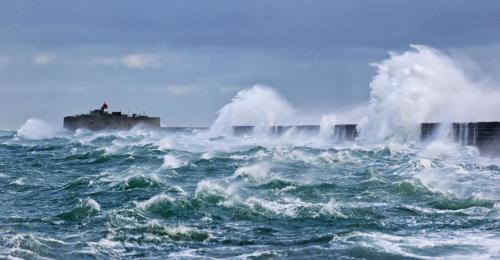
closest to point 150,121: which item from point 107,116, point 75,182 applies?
point 107,116

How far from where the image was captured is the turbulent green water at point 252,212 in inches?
640

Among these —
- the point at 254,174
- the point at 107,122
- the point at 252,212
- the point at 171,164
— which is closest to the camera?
the point at 252,212

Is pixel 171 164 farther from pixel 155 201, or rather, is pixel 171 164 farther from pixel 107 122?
pixel 107 122

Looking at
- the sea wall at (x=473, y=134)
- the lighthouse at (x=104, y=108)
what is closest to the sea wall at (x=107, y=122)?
the lighthouse at (x=104, y=108)

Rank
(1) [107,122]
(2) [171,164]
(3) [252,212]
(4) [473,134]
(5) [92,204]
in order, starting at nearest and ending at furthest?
(3) [252,212]
(5) [92,204]
(2) [171,164]
(4) [473,134]
(1) [107,122]

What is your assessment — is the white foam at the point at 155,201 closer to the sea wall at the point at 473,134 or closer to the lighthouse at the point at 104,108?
the sea wall at the point at 473,134

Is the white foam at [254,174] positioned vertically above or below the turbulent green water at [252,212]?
above

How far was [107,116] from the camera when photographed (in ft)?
405

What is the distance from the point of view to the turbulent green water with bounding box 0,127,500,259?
16.2 m

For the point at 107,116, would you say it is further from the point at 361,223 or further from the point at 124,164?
the point at 361,223

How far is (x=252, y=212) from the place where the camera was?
21344 mm

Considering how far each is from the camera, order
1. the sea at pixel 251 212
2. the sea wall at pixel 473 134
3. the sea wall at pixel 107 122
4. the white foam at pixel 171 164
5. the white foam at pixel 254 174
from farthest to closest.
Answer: the sea wall at pixel 107 122 → the sea wall at pixel 473 134 → the white foam at pixel 171 164 → the white foam at pixel 254 174 → the sea at pixel 251 212

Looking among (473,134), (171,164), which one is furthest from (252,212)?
(473,134)

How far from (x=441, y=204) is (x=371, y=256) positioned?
8.64m
